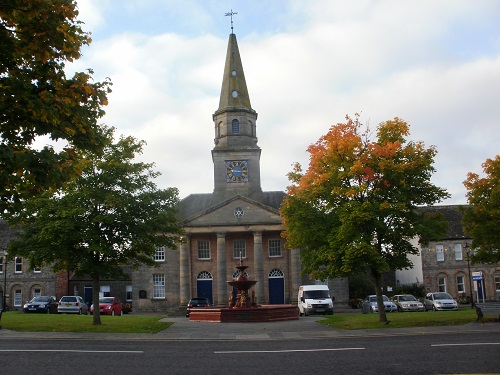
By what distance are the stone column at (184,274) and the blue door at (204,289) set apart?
1.89m

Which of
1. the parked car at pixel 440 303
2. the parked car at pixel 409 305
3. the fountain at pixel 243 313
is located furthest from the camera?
the parked car at pixel 409 305

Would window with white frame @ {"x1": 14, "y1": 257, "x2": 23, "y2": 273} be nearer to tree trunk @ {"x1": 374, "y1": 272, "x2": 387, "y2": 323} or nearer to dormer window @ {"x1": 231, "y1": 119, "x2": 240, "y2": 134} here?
dormer window @ {"x1": 231, "y1": 119, "x2": 240, "y2": 134}

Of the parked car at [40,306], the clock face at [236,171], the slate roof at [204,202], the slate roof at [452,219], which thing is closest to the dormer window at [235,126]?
the clock face at [236,171]

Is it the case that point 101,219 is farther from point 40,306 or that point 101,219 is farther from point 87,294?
point 87,294

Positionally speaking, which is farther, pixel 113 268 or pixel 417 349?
pixel 113 268

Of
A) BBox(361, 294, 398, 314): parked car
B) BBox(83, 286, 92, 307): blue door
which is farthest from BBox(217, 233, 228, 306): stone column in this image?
BBox(83, 286, 92, 307): blue door

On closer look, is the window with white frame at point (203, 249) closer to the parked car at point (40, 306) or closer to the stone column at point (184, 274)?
the stone column at point (184, 274)

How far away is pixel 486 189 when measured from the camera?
25922mm

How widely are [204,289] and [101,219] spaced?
1325 inches

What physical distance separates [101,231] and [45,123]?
16372 millimetres

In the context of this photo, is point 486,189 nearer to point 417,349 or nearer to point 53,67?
point 417,349

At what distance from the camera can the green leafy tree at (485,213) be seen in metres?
24.6

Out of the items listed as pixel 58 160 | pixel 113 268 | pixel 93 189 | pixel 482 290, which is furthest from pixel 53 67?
pixel 482 290

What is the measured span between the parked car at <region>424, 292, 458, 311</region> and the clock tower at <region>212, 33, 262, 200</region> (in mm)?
21767
